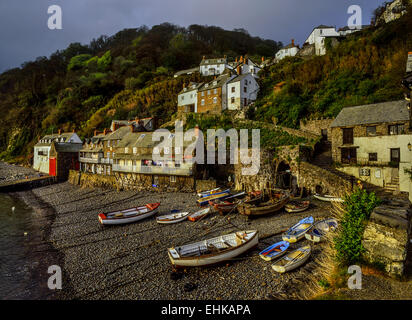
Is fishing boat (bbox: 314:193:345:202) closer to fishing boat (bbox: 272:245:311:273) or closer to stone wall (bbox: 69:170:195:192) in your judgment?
fishing boat (bbox: 272:245:311:273)

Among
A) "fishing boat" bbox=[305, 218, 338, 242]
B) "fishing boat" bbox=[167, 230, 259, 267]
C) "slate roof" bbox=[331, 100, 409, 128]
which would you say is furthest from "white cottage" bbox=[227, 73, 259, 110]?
"fishing boat" bbox=[167, 230, 259, 267]

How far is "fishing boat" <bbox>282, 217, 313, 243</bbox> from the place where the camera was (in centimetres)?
1294

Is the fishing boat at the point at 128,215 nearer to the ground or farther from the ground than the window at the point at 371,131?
nearer to the ground

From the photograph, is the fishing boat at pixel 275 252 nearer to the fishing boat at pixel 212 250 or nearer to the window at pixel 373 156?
the fishing boat at pixel 212 250

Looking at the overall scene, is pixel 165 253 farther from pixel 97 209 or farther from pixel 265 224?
pixel 97 209

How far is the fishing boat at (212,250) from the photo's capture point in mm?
11141

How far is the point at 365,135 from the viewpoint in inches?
797

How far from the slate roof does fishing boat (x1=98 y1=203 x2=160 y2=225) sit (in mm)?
22579

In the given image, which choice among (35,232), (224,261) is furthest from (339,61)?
(35,232)

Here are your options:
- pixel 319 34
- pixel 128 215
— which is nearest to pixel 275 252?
pixel 128 215

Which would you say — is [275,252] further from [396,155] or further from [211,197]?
[396,155]

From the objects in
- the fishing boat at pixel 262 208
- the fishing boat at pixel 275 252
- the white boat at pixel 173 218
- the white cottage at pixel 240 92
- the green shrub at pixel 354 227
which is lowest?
the white boat at pixel 173 218

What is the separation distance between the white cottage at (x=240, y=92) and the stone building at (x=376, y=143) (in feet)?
70.1

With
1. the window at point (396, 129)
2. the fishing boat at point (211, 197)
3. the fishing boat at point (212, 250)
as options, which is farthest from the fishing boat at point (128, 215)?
the window at point (396, 129)
